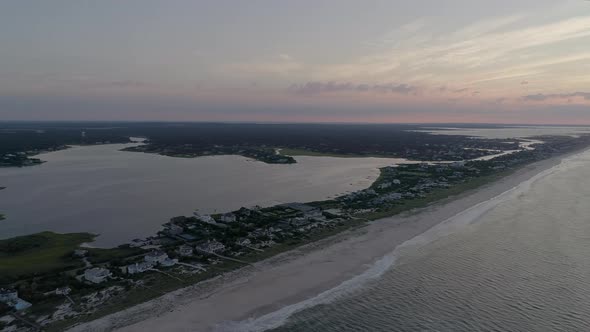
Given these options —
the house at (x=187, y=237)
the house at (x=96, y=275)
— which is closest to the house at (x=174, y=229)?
the house at (x=187, y=237)

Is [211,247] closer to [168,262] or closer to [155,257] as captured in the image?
[168,262]

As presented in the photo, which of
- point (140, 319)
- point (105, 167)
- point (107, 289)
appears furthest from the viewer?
point (105, 167)

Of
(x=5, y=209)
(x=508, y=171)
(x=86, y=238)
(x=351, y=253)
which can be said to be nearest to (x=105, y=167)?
(x=5, y=209)

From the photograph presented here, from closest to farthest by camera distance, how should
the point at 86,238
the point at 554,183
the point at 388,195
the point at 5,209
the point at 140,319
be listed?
the point at 140,319, the point at 86,238, the point at 5,209, the point at 388,195, the point at 554,183

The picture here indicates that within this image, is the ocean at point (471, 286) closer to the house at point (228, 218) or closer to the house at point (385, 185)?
the house at point (228, 218)

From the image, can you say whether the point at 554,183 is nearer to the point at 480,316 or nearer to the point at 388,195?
the point at 388,195

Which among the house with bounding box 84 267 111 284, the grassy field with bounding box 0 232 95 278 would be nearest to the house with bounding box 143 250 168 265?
the house with bounding box 84 267 111 284

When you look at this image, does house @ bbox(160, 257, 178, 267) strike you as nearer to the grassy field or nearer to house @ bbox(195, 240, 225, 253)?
house @ bbox(195, 240, 225, 253)
